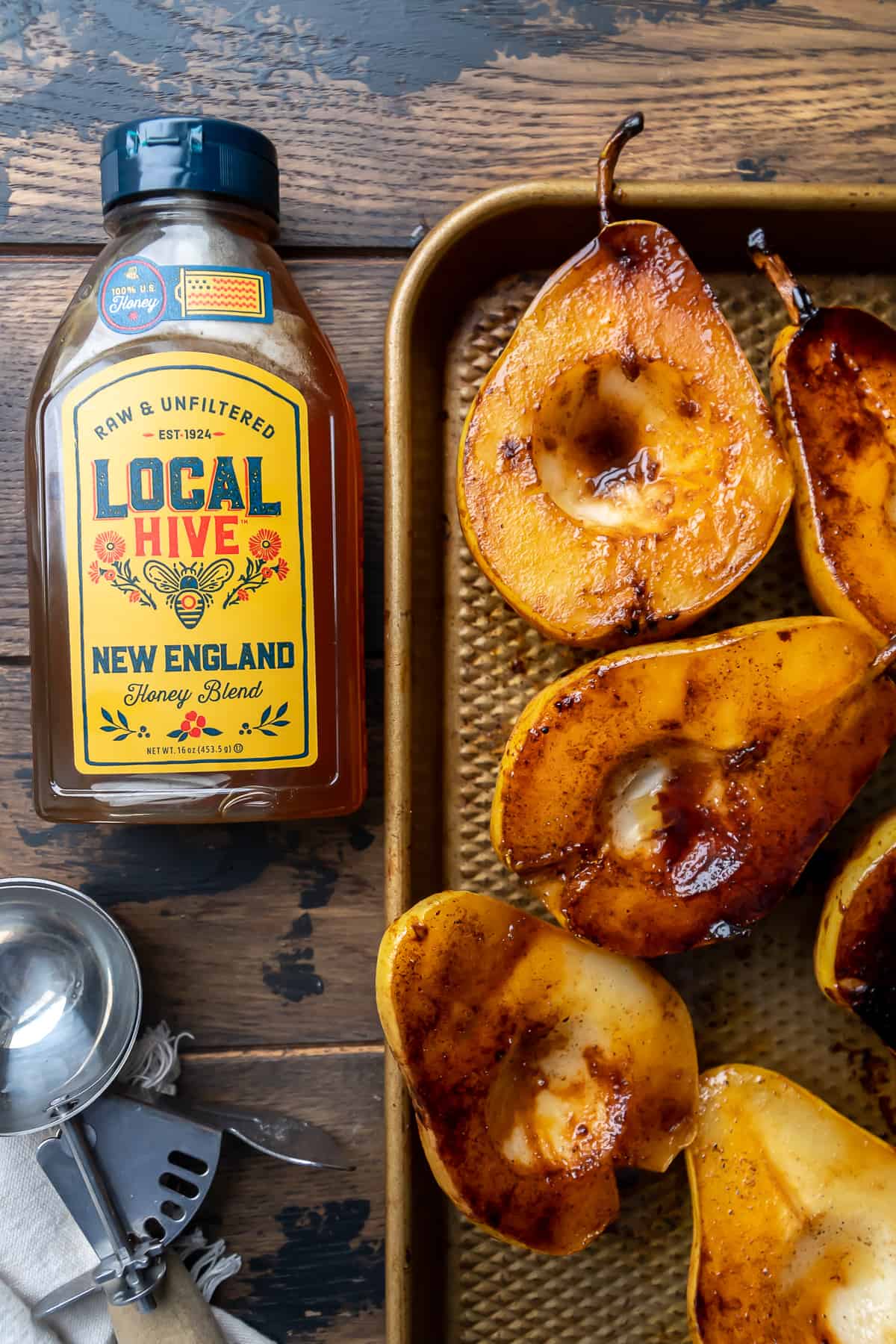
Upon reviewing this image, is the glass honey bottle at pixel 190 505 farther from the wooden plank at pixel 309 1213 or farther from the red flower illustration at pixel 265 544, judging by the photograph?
the wooden plank at pixel 309 1213

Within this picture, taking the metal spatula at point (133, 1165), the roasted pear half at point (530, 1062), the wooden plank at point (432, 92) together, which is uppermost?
the wooden plank at point (432, 92)

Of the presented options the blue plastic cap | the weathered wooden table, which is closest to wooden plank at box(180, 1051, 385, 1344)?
the weathered wooden table

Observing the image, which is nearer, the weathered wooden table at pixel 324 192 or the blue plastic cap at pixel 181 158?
the blue plastic cap at pixel 181 158

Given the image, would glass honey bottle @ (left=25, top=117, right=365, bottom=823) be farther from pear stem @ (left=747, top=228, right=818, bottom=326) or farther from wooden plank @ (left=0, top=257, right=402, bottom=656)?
pear stem @ (left=747, top=228, right=818, bottom=326)

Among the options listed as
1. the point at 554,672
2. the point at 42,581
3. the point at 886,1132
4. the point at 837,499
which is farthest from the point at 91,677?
the point at 886,1132

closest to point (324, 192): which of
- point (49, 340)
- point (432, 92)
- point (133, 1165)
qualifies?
point (432, 92)

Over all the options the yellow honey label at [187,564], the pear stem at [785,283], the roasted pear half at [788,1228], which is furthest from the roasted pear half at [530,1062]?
the pear stem at [785,283]

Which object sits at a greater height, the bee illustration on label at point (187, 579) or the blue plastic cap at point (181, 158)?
the blue plastic cap at point (181, 158)

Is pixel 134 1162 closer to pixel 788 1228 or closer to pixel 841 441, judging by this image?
pixel 788 1228

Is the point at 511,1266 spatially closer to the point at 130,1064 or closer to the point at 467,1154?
the point at 467,1154
